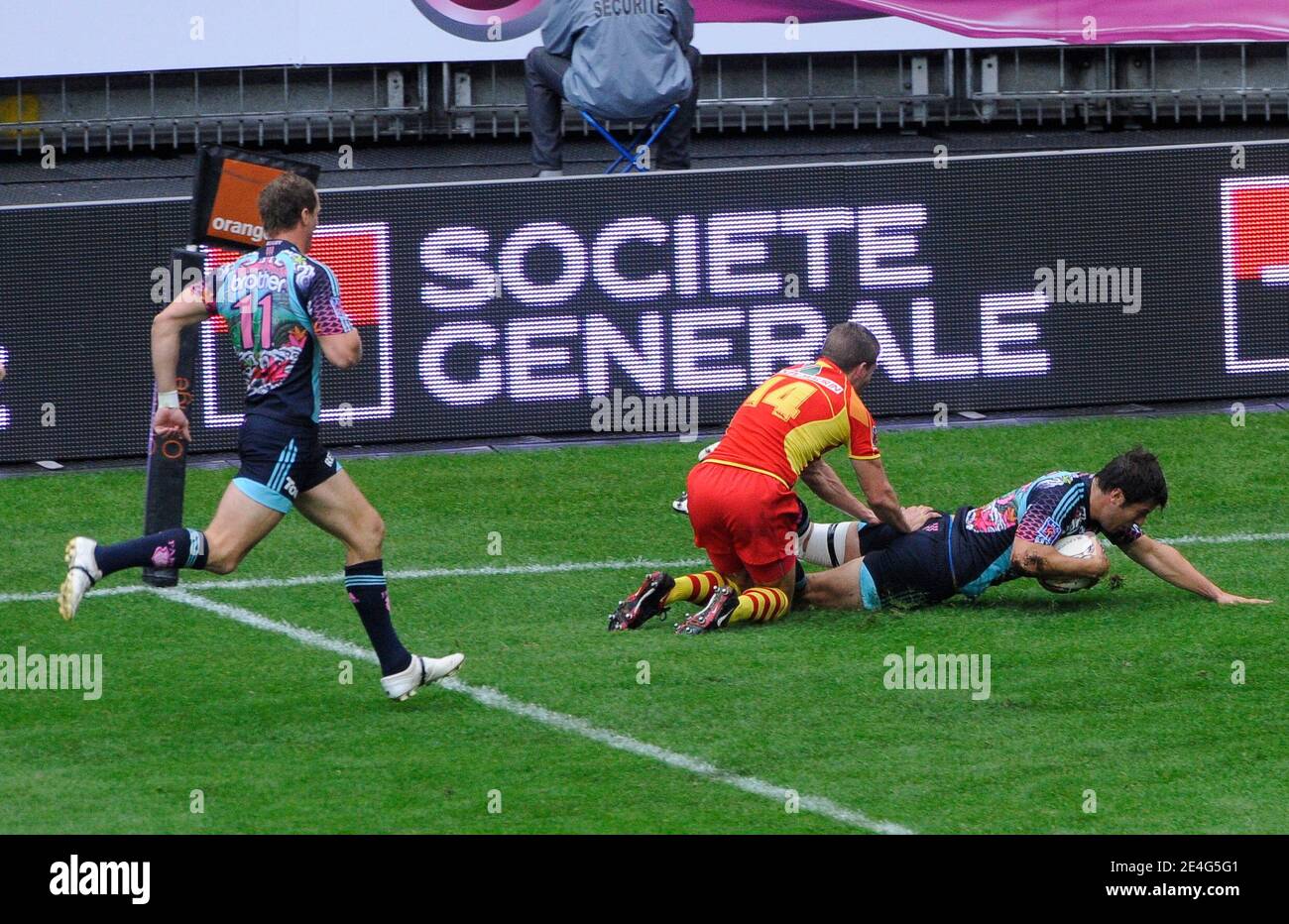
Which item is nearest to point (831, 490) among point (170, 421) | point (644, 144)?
point (170, 421)

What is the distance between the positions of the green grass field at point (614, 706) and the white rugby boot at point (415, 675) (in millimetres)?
99

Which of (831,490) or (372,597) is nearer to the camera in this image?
(372,597)

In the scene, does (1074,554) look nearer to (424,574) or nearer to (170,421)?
(424,574)

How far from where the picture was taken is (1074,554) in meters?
9.17

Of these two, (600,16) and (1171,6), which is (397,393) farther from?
(1171,6)

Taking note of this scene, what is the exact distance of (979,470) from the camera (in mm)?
12359

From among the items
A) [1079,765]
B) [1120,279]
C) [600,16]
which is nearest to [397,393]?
[600,16]

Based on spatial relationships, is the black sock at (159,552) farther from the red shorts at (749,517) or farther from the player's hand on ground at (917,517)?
the player's hand on ground at (917,517)

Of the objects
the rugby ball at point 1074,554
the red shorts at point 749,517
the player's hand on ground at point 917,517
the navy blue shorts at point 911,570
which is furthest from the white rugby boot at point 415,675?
the rugby ball at point 1074,554

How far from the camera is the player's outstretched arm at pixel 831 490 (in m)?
9.41

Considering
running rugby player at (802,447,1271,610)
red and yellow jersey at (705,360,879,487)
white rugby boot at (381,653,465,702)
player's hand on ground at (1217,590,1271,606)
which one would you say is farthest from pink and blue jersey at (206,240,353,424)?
player's hand on ground at (1217,590,1271,606)

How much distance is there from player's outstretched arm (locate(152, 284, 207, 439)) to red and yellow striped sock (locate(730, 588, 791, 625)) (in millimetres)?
2625

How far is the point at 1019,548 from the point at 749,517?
1.21 metres

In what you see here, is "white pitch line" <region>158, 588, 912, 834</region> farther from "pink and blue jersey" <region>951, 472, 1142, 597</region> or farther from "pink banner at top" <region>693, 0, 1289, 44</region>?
"pink banner at top" <region>693, 0, 1289, 44</region>
